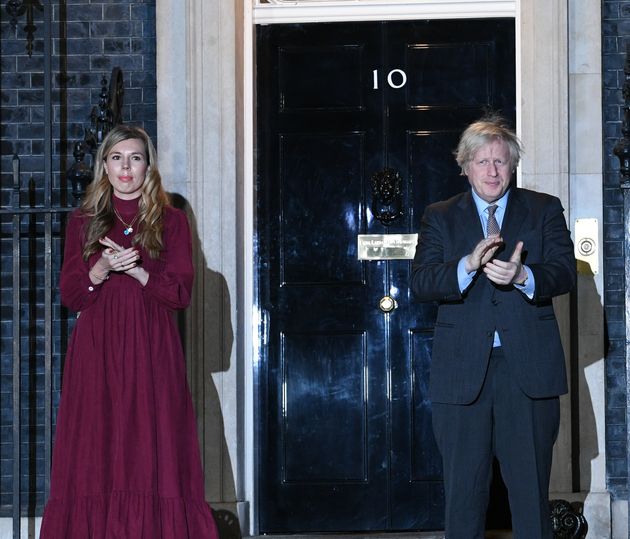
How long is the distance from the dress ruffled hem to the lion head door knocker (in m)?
2.16

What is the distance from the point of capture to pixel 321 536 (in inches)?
257

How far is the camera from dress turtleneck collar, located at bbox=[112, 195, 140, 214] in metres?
5.39

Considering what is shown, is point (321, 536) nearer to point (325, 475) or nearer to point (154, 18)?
point (325, 475)

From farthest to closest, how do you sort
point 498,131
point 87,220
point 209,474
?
point 209,474, point 87,220, point 498,131

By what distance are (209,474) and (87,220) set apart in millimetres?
1660

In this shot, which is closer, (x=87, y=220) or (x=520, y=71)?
A: (x=87, y=220)

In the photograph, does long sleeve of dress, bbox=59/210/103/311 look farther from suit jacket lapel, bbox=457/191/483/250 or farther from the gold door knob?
the gold door knob

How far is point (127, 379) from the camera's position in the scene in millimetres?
5176

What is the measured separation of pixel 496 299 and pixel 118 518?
182 centimetres

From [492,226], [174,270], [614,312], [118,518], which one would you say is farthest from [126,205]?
[614,312]

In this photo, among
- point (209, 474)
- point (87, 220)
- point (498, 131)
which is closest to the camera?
point (498, 131)

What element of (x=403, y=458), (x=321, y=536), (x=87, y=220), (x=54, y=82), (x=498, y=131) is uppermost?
(x=54, y=82)

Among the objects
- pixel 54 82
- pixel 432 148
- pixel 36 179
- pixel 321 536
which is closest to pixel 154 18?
pixel 54 82

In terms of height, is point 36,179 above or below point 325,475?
above
